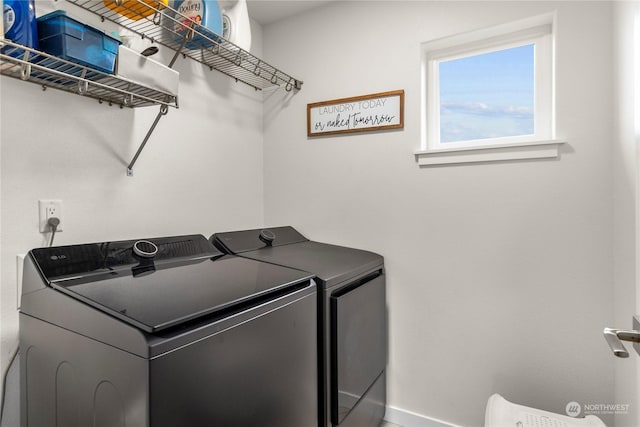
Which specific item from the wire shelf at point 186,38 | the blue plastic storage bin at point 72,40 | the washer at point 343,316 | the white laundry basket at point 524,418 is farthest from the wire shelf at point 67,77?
the white laundry basket at point 524,418

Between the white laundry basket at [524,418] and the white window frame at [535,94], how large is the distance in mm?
1101

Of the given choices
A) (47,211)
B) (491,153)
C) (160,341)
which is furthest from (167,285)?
(491,153)

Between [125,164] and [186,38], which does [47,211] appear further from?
[186,38]

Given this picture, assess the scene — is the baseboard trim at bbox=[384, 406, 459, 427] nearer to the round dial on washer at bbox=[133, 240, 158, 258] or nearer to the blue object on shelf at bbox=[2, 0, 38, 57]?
the round dial on washer at bbox=[133, 240, 158, 258]

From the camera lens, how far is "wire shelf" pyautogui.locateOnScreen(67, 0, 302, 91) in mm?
1368

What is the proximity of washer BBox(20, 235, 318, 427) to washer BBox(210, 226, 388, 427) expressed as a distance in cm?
10

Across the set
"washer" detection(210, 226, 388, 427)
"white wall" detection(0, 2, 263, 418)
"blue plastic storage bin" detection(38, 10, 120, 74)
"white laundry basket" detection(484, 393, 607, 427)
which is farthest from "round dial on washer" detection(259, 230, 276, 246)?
"white laundry basket" detection(484, 393, 607, 427)

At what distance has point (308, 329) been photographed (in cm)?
132

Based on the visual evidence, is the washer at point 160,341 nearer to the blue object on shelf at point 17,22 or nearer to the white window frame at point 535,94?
the blue object on shelf at point 17,22

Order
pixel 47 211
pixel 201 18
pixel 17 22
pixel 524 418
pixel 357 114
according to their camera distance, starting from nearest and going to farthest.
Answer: pixel 17 22 → pixel 47 211 → pixel 524 418 → pixel 201 18 → pixel 357 114

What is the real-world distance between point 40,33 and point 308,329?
1271 mm

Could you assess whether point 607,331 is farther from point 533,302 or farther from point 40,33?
point 40,33

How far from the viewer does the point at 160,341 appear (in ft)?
2.64

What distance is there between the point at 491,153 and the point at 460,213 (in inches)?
12.7
